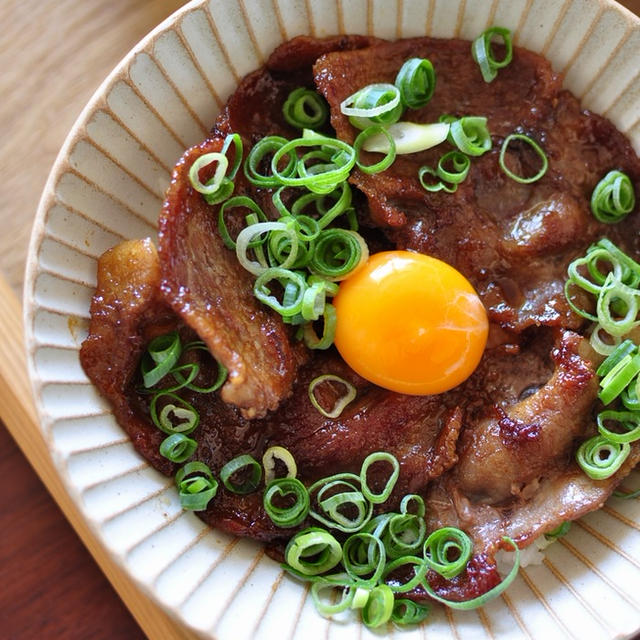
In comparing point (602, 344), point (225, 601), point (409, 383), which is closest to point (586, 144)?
point (602, 344)

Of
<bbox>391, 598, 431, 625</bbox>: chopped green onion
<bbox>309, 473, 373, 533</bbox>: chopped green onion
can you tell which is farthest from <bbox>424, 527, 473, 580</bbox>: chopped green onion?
<bbox>309, 473, 373, 533</bbox>: chopped green onion

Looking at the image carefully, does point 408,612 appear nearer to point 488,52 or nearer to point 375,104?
point 375,104

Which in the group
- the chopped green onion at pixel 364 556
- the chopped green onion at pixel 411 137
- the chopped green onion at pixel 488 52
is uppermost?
the chopped green onion at pixel 488 52

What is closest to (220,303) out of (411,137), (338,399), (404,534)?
(338,399)

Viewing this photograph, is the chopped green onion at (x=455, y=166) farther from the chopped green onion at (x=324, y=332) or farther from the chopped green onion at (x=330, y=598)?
the chopped green onion at (x=330, y=598)

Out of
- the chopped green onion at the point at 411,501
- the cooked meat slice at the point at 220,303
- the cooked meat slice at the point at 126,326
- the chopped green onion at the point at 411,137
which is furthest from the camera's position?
the chopped green onion at the point at 411,137

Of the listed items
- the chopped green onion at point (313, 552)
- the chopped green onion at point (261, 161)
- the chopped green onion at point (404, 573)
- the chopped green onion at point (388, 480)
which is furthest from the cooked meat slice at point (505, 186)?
the chopped green onion at point (313, 552)
